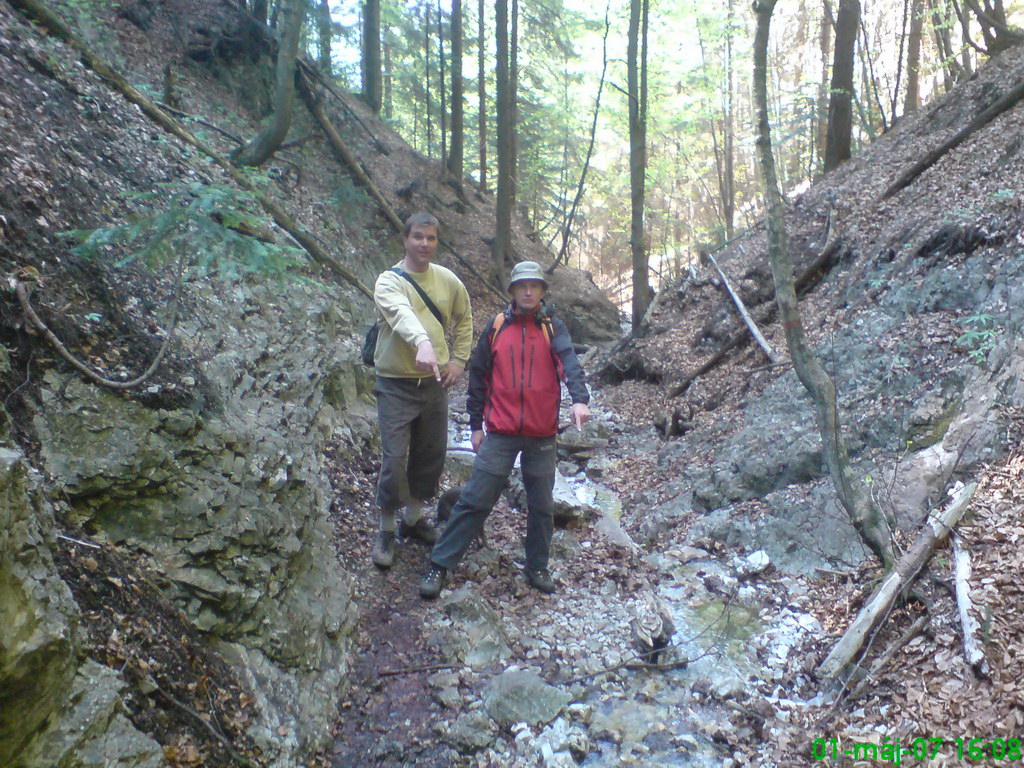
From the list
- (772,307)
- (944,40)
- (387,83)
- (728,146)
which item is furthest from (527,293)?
(387,83)

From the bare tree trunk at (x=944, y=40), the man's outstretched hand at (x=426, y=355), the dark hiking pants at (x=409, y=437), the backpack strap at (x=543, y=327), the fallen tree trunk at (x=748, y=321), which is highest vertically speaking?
the bare tree trunk at (x=944, y=40)

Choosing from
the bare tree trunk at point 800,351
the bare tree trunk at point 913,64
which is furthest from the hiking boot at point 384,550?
the bare tree trunk at point 913,64

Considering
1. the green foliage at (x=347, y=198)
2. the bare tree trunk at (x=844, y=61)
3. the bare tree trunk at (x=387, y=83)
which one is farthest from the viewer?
the bare tree trunk at (x=387, y=83)

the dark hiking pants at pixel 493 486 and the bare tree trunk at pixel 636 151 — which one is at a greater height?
the bare tree trunk at pixel 636 151

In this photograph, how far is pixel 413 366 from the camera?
445 cm

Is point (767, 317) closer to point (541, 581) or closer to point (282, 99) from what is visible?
point (541, 581)

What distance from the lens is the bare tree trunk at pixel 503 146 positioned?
49.2ft

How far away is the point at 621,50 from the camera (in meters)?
26.7

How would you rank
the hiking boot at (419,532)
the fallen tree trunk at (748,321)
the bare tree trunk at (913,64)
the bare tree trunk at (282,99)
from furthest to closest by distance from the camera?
the bare tree trunk at (913,64) < the bare tree trunk at (282,99) < the fallen tree trunk at (748,321) < the hiking boot at (419,532)

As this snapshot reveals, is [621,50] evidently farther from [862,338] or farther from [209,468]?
[209,468]

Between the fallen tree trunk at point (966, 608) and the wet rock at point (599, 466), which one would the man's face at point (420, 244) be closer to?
the fallen tree trunk at point (966, 608)

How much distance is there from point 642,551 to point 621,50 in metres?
25.8

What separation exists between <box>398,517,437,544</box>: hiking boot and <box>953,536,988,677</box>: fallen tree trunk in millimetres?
3395
